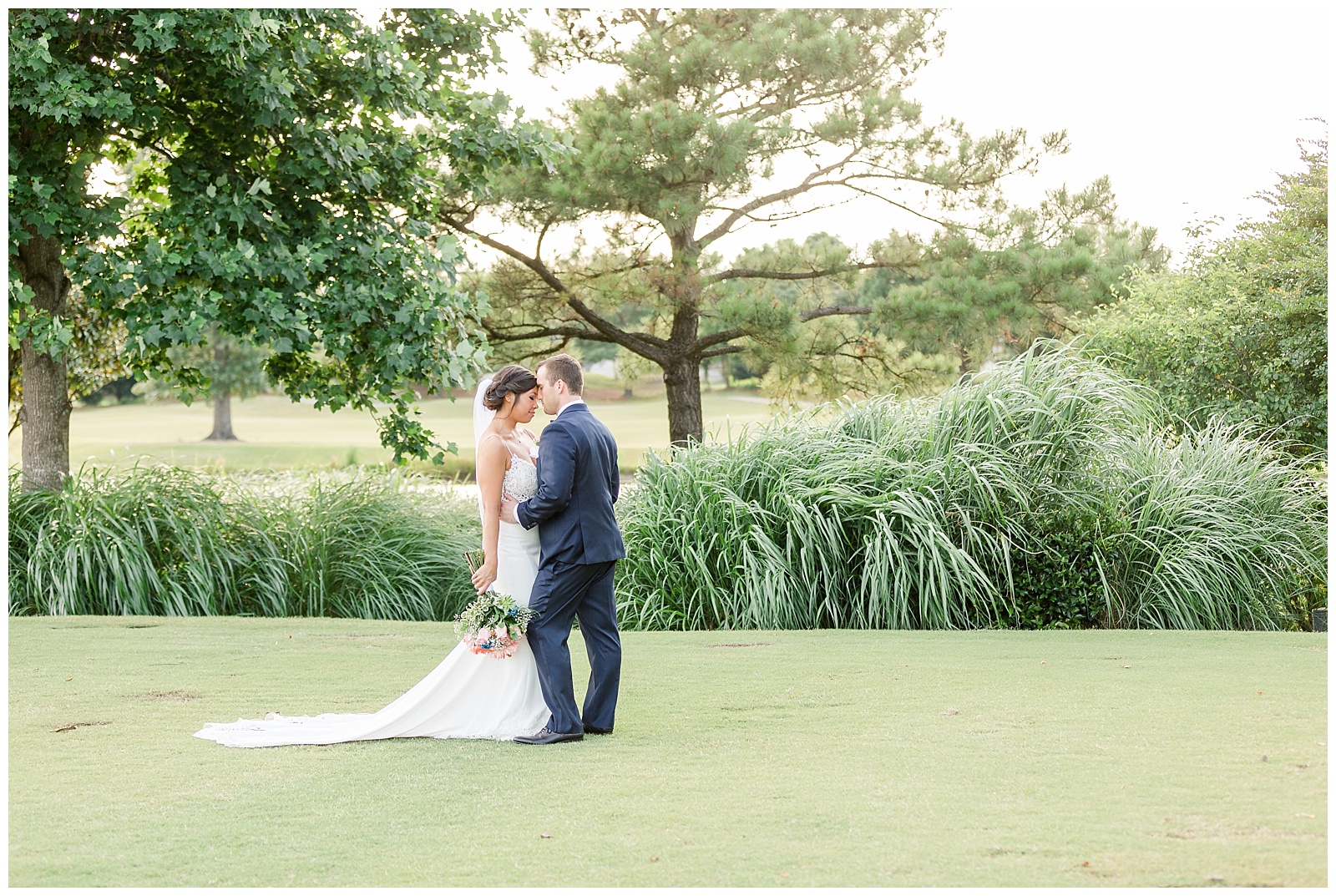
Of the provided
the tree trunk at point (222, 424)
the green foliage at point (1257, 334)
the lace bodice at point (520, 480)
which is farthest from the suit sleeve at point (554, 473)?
the tree trunk at point (222, 424)

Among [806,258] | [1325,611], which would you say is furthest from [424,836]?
[806,258]

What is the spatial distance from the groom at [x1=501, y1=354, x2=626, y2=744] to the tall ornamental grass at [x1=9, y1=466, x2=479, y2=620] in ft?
18.3

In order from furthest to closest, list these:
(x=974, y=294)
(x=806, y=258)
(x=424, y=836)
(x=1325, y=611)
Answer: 1. (x=806, y=258)
2. (x=974, y=294)
3. (x=1325, y=611)
4. (x=424, y=836)

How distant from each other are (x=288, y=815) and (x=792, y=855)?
1.72 metres

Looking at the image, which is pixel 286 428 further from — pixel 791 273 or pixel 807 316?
pixel 807 316

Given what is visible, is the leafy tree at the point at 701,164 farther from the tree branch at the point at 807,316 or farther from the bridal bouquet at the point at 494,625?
the bridal bouquet at the point at 494,625

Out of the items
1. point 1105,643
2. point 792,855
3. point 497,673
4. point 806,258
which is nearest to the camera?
point 792,855

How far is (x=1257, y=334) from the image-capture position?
1206cm

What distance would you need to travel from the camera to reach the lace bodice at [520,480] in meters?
5.47

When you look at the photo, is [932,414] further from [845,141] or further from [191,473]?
[845,141]

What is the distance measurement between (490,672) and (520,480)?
0.88m

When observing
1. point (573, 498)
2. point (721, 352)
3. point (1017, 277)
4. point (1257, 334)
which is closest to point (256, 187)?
point (573, 498)

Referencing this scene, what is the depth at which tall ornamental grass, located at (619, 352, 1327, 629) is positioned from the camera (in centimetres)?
933

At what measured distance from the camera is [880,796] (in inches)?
166
